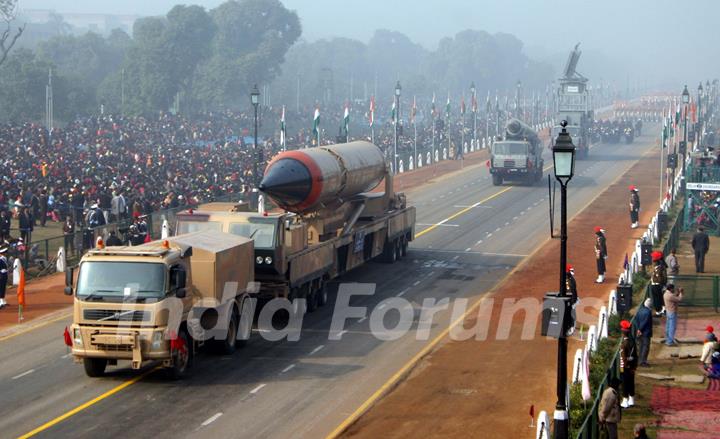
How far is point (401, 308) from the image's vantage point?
105 ft

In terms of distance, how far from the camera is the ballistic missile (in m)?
31.5

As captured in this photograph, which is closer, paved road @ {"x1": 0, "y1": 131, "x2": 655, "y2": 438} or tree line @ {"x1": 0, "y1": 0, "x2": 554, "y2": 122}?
paved road @ {"x1": 0, "y1": 131, "x2": 655, "y2": 438}

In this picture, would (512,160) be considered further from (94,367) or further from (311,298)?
(94,367)

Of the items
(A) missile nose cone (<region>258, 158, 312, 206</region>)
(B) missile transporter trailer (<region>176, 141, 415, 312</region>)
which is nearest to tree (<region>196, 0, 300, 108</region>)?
(B) missile transporter trailer (<region>176, 141, 415, 312</region>)

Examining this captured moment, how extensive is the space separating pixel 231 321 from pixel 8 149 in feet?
144

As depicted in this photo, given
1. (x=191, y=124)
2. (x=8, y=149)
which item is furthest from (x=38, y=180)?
(x=191, y=124)

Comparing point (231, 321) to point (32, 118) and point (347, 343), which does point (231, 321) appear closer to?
point (347, 343)

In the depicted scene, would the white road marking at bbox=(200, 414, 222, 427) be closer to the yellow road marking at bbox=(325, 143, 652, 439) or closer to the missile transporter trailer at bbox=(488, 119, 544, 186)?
the yellow road marking at bbox=(325, 143, 652, 439)

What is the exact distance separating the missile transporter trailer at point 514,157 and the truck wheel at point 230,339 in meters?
42.9

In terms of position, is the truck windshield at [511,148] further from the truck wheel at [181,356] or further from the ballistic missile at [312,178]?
the truck wheel at [181,356]

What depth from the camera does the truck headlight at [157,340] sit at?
891 inches

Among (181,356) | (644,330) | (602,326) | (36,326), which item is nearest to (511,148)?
(602,326)

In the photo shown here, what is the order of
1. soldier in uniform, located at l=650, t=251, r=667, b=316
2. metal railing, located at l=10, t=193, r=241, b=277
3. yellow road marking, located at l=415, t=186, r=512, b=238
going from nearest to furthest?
soldier in uniform, located at l=650, t=251, r=667, b=316, metal railing, located at l=10, t=193, r=241, b=277, yellow road marking, located at l=415, t=186, r=512, b=238

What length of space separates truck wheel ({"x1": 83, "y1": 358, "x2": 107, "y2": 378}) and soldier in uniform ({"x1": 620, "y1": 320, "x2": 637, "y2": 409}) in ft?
33.7
